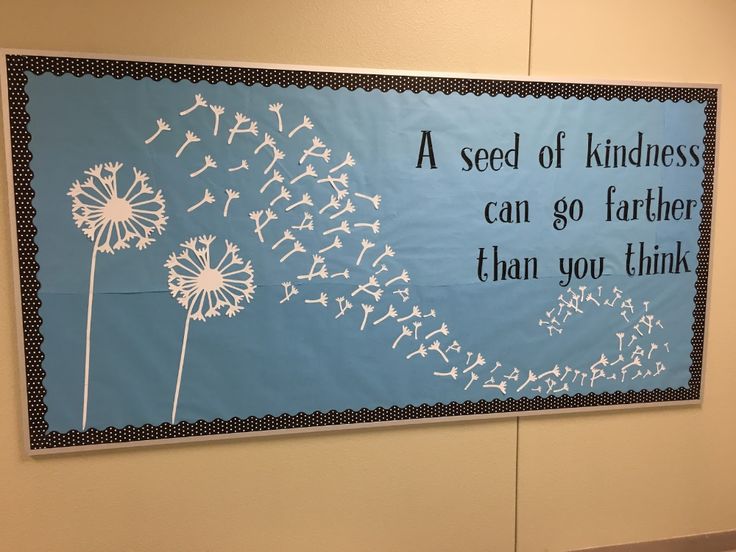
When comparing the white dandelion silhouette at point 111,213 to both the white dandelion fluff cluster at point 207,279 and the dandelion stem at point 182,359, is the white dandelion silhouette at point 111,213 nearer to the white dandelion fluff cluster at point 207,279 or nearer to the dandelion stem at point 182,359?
the white dandelion fluff cluster at point 207,279

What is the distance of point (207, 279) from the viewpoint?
64.6 inches

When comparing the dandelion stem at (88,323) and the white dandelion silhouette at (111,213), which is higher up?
the white dandelion silhouette at (111,213)

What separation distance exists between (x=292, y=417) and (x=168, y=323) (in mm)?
495

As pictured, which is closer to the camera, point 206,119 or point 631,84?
point 206,119

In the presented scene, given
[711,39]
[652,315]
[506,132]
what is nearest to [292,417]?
[506,132]

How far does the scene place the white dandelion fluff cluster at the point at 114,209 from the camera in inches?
61.3

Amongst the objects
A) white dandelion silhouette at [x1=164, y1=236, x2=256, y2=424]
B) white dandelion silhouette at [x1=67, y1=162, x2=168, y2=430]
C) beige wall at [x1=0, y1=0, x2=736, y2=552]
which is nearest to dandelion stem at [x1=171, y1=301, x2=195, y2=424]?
white dandelion silhouette at [x1=164, y1=236, x2=256, y2=424]

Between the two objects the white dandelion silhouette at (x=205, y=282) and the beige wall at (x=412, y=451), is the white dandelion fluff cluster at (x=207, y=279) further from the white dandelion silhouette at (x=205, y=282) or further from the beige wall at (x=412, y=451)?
the beige wall at (x=412, y=451)

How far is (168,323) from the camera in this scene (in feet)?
5.36

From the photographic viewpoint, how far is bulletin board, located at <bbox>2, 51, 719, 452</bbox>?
5.13 ft

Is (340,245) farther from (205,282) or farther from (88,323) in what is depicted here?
(88,323)

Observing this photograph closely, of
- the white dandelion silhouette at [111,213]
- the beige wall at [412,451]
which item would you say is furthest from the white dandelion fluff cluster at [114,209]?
the beige wall at [412,451]

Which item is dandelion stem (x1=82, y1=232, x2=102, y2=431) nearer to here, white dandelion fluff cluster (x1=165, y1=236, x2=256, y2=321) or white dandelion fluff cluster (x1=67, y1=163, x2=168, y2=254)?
white dandelion fluff cluster (x1=67, y1=163, x2=168, y2=254)

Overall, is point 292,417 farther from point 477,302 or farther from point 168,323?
point 477,302
